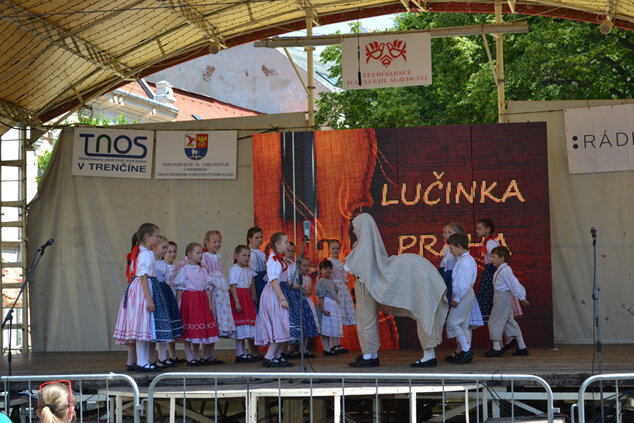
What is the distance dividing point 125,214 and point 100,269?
33.3 inches

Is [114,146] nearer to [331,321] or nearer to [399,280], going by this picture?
[331,321]

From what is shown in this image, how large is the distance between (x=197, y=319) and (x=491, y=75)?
12160 mm

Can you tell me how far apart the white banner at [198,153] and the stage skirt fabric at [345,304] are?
7.97 ft

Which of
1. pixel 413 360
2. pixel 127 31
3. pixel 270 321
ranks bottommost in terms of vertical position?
pixel 413 360

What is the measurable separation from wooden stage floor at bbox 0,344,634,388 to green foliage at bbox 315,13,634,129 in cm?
629

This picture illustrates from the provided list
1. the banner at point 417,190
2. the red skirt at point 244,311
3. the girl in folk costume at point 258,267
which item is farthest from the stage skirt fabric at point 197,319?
the banner at point 417,190

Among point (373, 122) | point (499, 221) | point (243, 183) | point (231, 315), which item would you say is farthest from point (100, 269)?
point (373, 122)

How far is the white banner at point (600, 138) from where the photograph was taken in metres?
11.4

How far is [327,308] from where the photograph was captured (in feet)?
34.9

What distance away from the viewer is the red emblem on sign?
11.5 meters

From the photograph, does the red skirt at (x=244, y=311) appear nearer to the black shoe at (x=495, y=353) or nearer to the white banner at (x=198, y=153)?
the black shoe at (x=495, y=353)

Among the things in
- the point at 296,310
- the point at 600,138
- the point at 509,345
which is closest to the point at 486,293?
the point at 509,345

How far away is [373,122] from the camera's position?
71.6 ft

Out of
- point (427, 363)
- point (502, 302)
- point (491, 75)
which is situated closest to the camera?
point (427, 363)
